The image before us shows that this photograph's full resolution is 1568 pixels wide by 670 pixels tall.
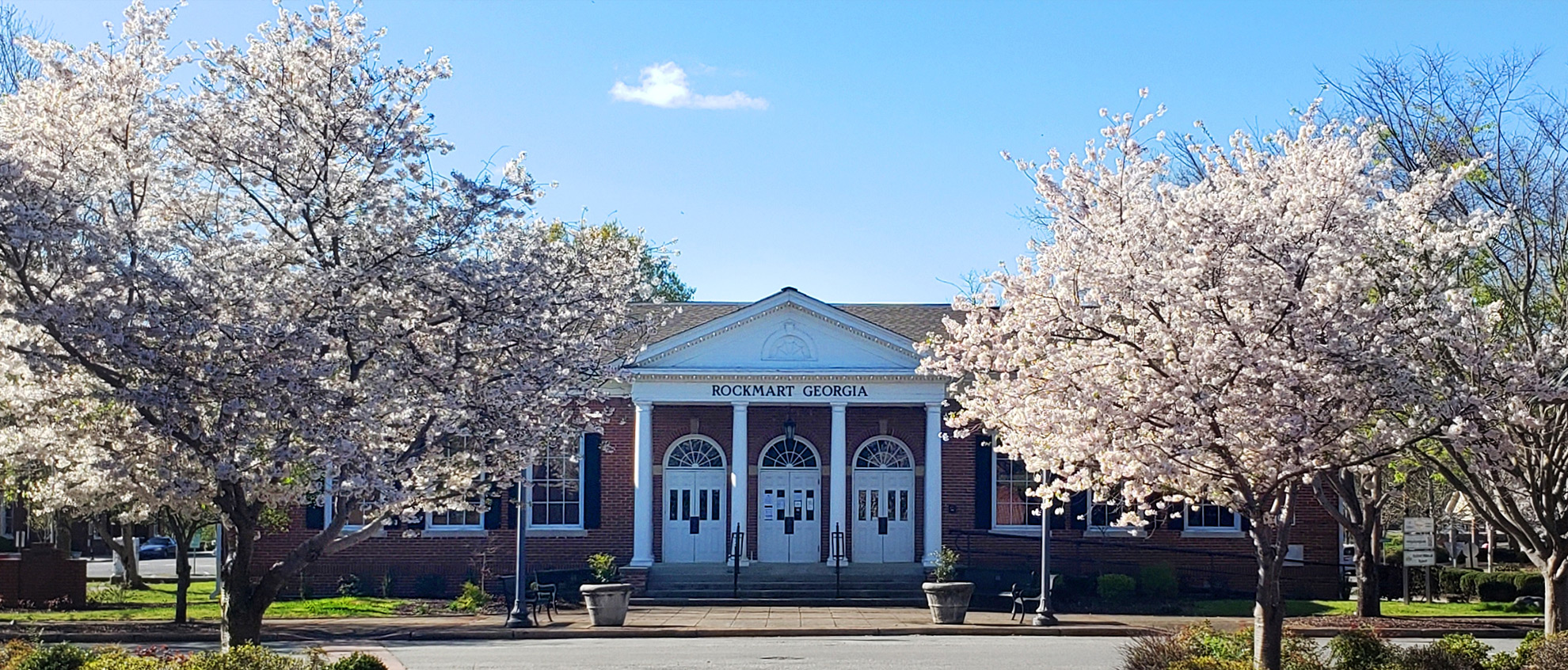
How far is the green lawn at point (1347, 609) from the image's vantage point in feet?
82.8

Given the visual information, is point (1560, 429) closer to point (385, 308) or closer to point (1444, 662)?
point (1444, 662)

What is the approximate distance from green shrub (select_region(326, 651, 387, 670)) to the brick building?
1625cm

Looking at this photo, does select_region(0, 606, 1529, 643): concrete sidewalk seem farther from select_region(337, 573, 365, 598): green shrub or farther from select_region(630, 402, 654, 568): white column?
select_region(337, 573, 365, 598): green shrub

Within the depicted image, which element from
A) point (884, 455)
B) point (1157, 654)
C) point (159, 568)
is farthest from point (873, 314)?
point (159, 568)

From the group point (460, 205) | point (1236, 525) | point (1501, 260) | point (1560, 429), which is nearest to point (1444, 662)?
point (1560, 429)

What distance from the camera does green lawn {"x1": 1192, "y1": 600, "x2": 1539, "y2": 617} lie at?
993 inches

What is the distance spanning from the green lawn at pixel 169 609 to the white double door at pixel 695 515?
569 centimetres

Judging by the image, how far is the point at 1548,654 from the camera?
12.5 metres

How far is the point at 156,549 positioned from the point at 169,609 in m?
49.2

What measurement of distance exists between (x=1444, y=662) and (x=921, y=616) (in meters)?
12.7

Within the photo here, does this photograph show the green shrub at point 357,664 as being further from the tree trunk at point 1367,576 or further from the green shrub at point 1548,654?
the tree trunk at point 1367,576

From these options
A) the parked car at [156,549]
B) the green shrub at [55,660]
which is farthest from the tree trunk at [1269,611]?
the parked car at [156,549]

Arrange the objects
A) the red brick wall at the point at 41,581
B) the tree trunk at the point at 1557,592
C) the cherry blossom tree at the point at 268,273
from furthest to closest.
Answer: the red brick wall at the point at 41,581, the tree trunk at the point at 1557,592, the cherry blossom tree at the point at 268,273

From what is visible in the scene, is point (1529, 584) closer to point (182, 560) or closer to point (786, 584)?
point (786, 584)
